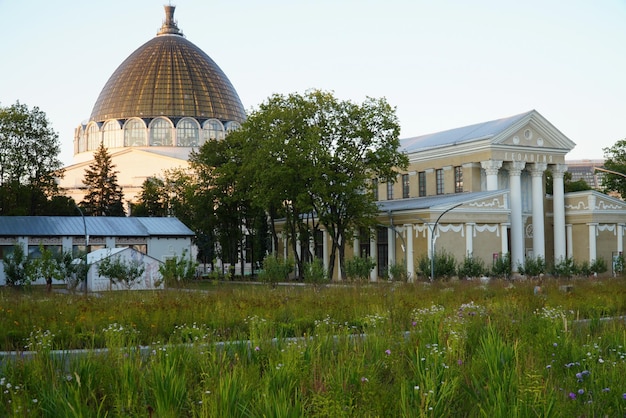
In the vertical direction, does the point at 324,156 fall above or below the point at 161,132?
below

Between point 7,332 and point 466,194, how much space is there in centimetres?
4644

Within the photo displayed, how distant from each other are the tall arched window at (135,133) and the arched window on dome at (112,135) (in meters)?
0.91

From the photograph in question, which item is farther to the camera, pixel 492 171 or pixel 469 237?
pixel 492 171

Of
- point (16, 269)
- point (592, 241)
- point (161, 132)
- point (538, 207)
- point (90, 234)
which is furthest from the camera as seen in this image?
point (161, 132)

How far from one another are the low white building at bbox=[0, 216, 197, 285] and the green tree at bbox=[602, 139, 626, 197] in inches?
1806

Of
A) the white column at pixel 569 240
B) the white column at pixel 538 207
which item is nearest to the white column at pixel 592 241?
the white column at pixel 569 240

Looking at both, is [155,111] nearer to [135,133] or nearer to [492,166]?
[135,133]

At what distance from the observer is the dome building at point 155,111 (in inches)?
4700

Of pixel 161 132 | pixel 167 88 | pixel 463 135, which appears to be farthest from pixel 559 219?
pixel 167 88

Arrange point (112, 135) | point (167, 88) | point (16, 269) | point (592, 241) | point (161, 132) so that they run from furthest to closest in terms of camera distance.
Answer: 1. point (167, 88)
2. point (112, 135)
3. point (161, 132)
4. point (592, 241)
5. point (16, 269)

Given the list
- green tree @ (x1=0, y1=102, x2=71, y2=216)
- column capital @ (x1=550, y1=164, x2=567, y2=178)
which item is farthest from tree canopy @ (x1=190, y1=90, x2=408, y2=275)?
green tree @ (x1=0, y1=102, x2=71, y2=216)

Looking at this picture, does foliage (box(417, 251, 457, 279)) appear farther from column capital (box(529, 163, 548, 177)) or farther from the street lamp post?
column capital (box(529, 163, 548, 177))

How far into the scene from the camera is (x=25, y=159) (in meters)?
64.9

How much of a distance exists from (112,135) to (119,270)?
8797cm
